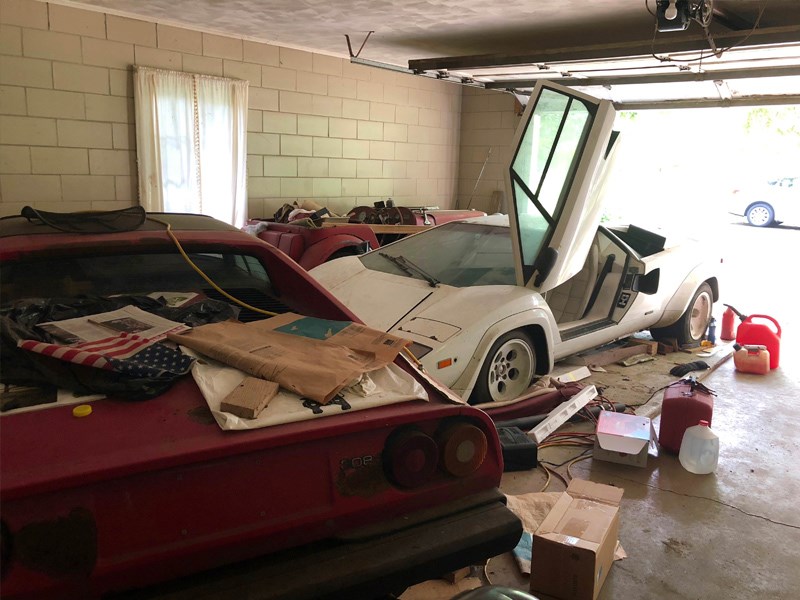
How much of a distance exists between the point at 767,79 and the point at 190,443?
22.5 ft

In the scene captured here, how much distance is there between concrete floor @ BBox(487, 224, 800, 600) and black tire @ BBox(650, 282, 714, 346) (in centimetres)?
96

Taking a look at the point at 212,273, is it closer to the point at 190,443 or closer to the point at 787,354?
the point at 190,443

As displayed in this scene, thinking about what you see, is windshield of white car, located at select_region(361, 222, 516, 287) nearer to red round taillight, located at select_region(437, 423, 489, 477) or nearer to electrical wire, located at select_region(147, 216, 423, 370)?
electrical wire, located at select_region(147, 216, 423, 370)

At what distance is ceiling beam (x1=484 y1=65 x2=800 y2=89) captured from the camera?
589 centimetres

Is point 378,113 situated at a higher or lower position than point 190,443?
higher

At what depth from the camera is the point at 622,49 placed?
5.42 metres

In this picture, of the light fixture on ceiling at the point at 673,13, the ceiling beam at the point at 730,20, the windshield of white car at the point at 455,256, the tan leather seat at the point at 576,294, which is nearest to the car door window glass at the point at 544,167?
the windshield of white car at the point at 455,256

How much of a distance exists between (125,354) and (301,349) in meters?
0.53

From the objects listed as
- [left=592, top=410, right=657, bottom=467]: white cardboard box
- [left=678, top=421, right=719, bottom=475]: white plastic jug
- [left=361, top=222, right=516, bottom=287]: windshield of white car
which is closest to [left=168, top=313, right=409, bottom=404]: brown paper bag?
[left=592, top=410, right=657, bottom=467]: white cardboard box

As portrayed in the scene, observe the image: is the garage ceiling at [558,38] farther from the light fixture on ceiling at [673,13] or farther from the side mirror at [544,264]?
the side mirror at [544,264]

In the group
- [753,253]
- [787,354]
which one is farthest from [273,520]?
[753,253]

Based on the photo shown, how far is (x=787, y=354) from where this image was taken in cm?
584

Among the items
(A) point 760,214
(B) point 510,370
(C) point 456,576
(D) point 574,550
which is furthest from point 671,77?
(A) point 760,214

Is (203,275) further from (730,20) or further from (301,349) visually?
(730,20)
